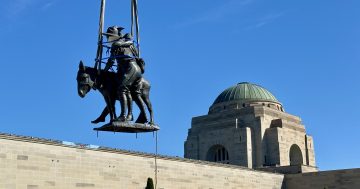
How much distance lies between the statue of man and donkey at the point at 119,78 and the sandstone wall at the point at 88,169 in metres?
18.0

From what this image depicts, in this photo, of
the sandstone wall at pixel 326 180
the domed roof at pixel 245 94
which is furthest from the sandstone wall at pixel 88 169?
the domed roof at pixel 245 94

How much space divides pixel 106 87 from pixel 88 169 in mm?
21093

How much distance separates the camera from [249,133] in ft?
173

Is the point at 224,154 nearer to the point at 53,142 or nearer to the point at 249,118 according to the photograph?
the point at 249,118

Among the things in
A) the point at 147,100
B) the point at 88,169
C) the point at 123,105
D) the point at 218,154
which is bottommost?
the point at 123,105

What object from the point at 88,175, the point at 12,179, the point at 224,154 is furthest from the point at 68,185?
the point at 224,154

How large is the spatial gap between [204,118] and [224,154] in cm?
448

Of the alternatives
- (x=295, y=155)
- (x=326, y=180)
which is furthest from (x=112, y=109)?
(x=295, y=155)

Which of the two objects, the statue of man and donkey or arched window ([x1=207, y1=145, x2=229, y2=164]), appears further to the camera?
arched window ([x1=207, y1=145, x2=229, y2=164])

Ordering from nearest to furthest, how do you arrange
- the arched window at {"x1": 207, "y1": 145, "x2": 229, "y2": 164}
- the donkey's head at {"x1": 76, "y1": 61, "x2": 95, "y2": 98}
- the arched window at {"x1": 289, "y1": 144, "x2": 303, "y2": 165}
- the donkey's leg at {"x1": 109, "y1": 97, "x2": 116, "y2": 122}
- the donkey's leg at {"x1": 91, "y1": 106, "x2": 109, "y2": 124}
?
the donkey's head at {"x1": 76, "y1": 61, "x2": 95, "y2": 98} < the donkey's leg at {"x1": 109, "y1": 97, "x2": 116, "y2": 122} < the donkey's leg at {"x1": 91, "y1": 106, "x2": 109, "y2": 124} < the arched window at {"x1": 207, "y1": 145, "x2": 229, "y2": 164} < the arched window at {"x1": 289, "y1": 144, "x2": 303, "y2": 165}

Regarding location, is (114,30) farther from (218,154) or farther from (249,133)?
(218,154)

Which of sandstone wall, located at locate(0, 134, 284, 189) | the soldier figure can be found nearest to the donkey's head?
the soldier figure

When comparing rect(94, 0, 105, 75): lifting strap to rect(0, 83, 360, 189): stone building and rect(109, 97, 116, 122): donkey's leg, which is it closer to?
rect(109, 97, 116, 122): donkey's leg

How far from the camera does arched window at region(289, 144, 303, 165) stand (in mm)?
56094
